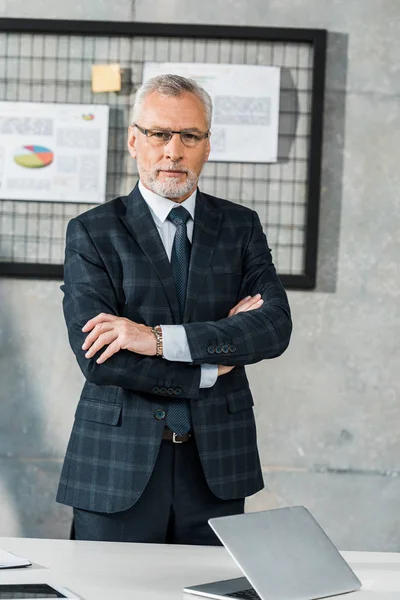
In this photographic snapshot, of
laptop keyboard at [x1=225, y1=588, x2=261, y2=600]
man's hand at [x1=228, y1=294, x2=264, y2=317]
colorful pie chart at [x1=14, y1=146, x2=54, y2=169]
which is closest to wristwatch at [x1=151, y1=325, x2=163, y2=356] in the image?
man's hand at [x1=228, y1=294, x2=264, y2=317]

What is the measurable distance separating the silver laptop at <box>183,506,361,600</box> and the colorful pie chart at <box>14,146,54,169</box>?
6.81 ft

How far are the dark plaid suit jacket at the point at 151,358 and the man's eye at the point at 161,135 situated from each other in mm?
161

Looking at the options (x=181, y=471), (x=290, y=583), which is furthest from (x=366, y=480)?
(x=290, y=583)

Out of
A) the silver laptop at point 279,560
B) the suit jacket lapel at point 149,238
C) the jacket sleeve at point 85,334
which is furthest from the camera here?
the suit jacket lapel at point 149,238

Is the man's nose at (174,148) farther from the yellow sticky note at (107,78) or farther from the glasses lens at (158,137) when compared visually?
the yellow sticky note at (107,78)

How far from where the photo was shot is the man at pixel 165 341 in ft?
6.38

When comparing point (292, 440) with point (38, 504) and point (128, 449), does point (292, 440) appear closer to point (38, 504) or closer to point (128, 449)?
point (38, 504)

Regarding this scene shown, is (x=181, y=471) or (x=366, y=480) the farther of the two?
(x=366, y=480)

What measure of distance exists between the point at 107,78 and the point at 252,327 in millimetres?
1479

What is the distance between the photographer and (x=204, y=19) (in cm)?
316

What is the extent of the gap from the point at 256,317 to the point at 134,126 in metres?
0.55

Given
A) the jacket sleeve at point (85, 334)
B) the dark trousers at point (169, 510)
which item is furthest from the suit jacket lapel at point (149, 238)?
the dark trousers at point (169, 510)

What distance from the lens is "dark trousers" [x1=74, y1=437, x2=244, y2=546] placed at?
1.94 m

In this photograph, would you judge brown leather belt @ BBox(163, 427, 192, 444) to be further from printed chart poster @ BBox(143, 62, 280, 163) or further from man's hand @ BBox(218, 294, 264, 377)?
printed chart poster @ BBox(143, 62, 280, 163)
